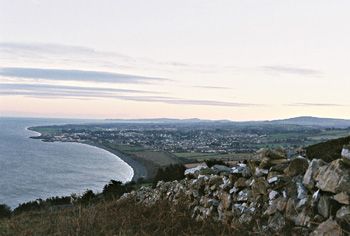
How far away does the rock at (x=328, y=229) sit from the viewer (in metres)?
5.37

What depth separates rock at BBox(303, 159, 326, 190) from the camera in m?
6.46

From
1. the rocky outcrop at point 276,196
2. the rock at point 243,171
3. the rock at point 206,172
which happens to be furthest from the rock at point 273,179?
the rock at point 206,172

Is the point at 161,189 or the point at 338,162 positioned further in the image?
the point at 161,189

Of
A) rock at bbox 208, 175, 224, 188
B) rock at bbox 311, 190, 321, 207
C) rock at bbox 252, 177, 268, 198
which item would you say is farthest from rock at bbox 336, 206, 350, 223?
rock at bbox 208, 175, 224, 188

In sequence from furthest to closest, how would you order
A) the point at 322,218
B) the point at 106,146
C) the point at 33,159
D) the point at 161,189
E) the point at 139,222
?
the point at 106,146
the point at 33,159
the point at 161,189
the point at 139,222
the point at 322,218

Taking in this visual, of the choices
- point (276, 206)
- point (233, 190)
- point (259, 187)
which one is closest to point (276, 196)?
point (276, 206)

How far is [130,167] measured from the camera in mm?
99250

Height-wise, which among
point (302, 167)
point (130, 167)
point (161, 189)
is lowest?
point (130, 167)

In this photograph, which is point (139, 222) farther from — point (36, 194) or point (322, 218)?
point (36, 194)

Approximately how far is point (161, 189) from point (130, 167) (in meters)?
87.6

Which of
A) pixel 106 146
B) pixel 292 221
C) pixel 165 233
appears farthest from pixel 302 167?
pixel 106 146

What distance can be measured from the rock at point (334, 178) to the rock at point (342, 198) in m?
0.06

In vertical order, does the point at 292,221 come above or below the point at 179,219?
above

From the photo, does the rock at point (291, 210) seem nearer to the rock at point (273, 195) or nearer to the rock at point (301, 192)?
the rock at point (301, 192)
